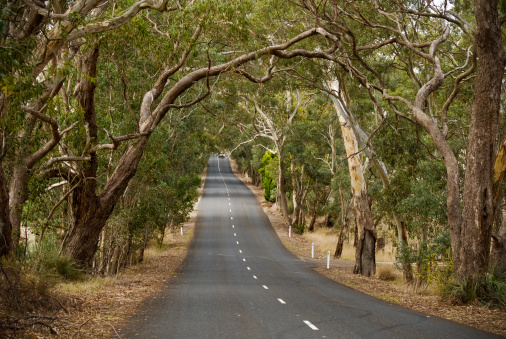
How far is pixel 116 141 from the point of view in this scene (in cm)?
1341

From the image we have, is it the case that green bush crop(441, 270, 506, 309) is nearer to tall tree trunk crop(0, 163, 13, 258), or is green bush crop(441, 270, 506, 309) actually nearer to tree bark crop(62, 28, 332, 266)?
tree bark crop(62, 28, 332, 266)

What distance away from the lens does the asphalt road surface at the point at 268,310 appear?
928cm

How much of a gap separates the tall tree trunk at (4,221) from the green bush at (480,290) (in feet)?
31.9

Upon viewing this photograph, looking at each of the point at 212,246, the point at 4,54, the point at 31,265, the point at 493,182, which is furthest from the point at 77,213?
the point at 212,246

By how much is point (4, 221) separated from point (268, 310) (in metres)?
5.71

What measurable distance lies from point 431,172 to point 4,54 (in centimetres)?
1404

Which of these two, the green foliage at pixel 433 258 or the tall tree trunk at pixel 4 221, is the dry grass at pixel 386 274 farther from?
the tall tree trunk at pixel 4 221

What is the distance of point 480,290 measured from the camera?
12.6 meters

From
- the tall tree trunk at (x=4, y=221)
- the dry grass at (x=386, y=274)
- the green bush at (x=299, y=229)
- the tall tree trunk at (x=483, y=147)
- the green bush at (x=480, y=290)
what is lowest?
the dry grass at (x=386, y=274)

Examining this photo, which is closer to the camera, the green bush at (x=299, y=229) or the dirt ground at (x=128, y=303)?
the dirt ground at (x=128, y=303)

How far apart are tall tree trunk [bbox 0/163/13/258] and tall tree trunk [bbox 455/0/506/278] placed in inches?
391

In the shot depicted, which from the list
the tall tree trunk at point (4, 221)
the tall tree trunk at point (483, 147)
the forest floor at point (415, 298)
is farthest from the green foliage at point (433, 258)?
the tall tree trunk at point (4, 221)

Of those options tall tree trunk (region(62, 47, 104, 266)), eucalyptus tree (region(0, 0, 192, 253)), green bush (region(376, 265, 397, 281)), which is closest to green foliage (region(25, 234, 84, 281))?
tall tree trunk (region(62, 47, 104, 266))

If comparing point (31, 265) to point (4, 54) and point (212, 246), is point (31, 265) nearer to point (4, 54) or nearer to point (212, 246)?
point (4, 54)
